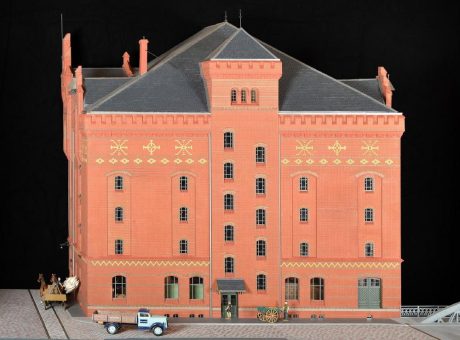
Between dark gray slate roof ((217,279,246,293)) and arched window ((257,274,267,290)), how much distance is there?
1.06 metres

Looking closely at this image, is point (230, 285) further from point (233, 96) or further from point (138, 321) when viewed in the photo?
point (233, 96)

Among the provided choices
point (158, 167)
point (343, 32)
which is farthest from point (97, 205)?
point (343, 32)

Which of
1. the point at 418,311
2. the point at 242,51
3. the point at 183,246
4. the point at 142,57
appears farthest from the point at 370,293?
the point at 142,57

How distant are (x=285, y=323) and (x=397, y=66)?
70.0ft

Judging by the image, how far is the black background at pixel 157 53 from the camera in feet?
284

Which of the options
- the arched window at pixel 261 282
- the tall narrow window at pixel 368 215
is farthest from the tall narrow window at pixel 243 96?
the arched window at pixel 261 282

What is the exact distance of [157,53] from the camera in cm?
8712

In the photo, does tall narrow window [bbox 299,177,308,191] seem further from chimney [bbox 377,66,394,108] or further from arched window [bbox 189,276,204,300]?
arched window [bbox 189,276,204,300]

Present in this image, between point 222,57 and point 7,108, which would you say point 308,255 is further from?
point 7,108

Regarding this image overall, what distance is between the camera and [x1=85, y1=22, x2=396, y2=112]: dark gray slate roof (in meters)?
76.3

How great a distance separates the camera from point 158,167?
250 ft

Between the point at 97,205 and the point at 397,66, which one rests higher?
the point at 397,66

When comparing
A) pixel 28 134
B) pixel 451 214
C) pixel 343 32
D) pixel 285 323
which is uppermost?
pixel 343 32

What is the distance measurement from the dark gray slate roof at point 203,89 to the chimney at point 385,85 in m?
0.63
